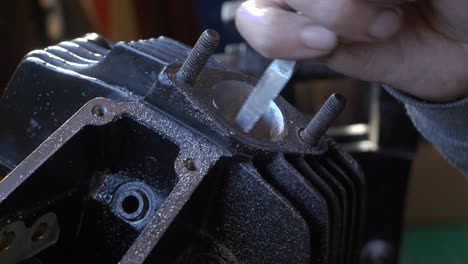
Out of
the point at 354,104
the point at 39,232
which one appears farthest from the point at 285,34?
the point at 354,104

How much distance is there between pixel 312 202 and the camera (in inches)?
20.1

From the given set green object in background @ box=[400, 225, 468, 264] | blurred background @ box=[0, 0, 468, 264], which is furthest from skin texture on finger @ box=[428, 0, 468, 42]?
green object in background @ box=[400, 225, 468, 264]

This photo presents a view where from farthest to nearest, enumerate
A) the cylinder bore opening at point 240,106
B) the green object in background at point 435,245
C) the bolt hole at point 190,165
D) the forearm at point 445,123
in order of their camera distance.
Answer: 1. the green object in background at point 435,245
2. the forearm at point 445,123
3. the cylinder bore opening at point 240,106
4. the bolt hole at point 190,165

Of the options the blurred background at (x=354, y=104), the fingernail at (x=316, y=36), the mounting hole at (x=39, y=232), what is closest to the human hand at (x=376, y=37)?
the fingernail at (x=316, y=36)

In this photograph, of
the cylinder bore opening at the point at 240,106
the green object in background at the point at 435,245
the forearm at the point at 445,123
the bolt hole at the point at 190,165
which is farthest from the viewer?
the green object in background at the point at 435,245

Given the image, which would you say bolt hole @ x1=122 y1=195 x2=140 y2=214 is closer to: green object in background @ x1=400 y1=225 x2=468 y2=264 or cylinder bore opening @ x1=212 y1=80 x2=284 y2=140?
cylinder bore opening @ x1=212 y1=80 x2=284 y2=140

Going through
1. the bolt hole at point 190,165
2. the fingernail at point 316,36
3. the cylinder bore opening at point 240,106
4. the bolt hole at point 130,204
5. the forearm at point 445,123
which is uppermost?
the fingernail at point 316,36

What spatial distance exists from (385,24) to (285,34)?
96mm

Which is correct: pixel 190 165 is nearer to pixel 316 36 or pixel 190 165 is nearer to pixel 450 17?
pixel 316 36

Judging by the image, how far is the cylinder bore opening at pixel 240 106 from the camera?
600mm

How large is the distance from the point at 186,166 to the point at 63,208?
14 centimetres

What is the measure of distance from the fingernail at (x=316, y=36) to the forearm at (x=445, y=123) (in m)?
0.24

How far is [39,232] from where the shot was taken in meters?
0.53

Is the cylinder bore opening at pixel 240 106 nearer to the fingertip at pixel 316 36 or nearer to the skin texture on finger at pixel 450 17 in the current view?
the fingertip at pixel 316 36
